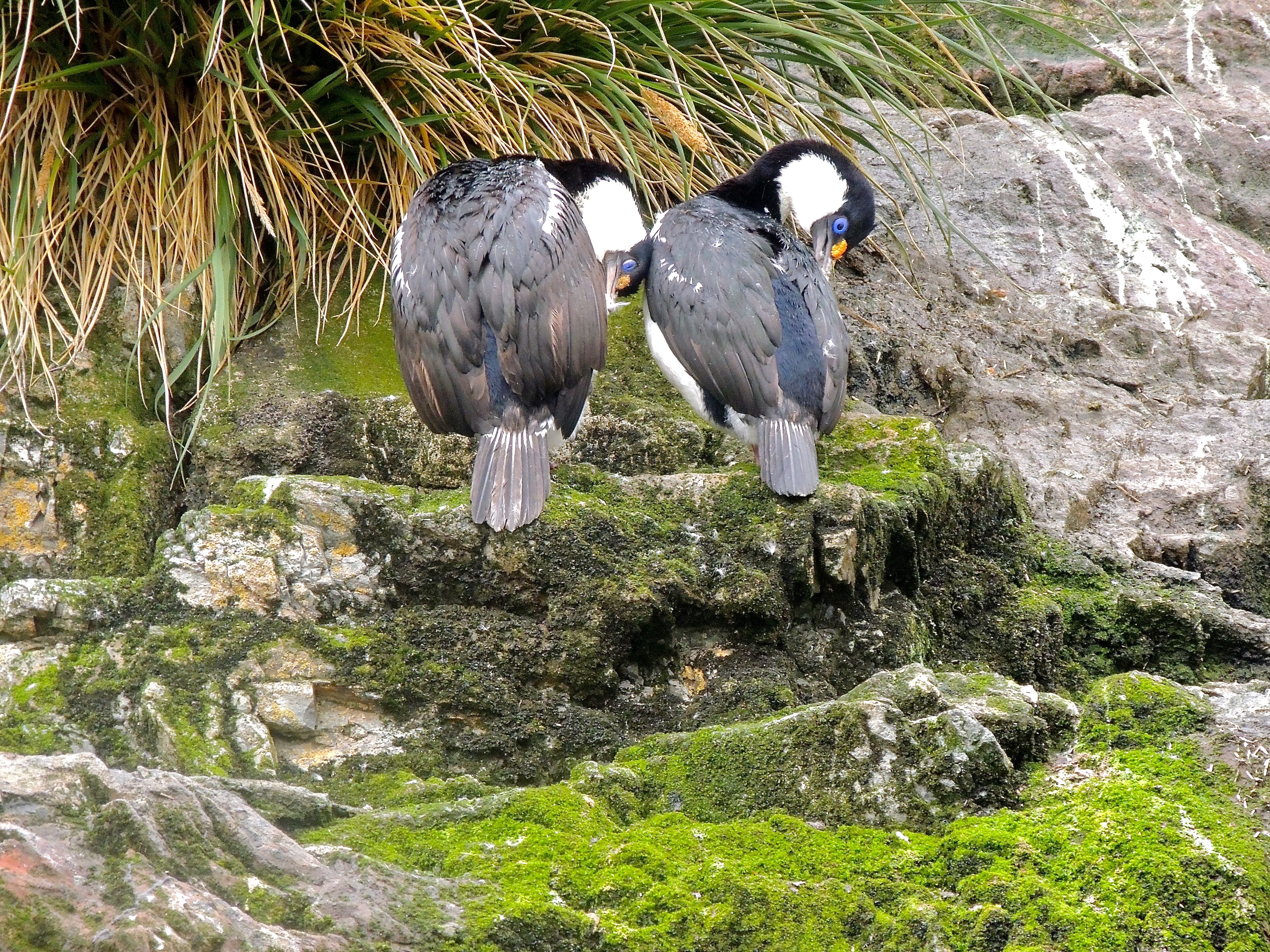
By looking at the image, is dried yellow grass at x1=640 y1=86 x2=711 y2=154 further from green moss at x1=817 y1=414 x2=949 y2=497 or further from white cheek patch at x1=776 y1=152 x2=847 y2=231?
green moss at x1=817 y1=414 x2=949 y2=497

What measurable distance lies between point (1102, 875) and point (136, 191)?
13.1 ft

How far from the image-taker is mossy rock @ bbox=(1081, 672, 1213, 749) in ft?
9.56

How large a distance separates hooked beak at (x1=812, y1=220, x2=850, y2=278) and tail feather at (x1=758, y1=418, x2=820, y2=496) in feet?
4.48

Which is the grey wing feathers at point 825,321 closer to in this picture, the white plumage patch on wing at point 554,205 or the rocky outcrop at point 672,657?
the rocky outcrop at point 672,657

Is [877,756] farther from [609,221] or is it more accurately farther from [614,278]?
[609,221]

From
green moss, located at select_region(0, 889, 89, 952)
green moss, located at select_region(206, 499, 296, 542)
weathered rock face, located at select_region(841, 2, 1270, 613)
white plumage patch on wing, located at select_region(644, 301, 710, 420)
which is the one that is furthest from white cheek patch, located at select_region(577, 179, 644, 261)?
green moss, located at select_region(0, 889, 89, 952)

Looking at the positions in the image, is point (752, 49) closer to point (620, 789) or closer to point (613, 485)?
point (613, 485)

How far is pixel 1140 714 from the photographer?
299 centimetres

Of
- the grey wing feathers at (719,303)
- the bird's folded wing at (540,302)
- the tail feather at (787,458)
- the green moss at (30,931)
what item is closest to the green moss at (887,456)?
the tail feather at (787,458)

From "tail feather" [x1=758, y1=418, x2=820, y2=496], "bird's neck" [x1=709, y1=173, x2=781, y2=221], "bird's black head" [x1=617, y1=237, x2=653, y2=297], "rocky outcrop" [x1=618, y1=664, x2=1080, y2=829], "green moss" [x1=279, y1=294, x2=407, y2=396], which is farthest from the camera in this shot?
"bird's neck" [x1=709, y1=173, x2=781, y2=221]

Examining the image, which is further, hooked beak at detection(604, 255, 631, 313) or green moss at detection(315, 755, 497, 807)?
hooked beak at detection(604, 255, 631, 313)

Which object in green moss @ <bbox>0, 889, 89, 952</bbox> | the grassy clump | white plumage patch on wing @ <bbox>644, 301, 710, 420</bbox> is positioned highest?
white plumage patch on wing @ <bbox>644, 301, 710, 420</bbox>

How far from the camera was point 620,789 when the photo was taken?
283 cm

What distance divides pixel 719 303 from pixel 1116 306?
2373mm
